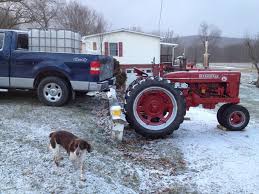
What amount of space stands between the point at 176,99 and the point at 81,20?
51.5 metres

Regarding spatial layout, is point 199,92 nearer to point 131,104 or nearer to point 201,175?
point 131,104

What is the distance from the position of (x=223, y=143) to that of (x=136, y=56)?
28.1 m

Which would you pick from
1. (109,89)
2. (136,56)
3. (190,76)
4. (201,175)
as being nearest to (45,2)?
(136,56)

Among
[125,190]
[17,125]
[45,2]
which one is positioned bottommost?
[125,190]

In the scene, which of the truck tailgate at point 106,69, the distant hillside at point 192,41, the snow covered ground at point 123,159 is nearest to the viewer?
the snow covered ground at point 123,159

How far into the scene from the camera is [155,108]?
8344 millimetres

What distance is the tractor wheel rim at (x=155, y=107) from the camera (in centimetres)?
821

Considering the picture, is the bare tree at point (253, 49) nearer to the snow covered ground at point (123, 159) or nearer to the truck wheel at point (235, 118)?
the truck wheel at point (235, 118)

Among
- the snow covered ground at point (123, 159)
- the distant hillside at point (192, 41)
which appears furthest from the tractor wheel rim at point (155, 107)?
the distant hillside at point (192, 41)

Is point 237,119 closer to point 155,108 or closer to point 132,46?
point 155,108

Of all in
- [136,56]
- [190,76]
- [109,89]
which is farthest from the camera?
[136,56]

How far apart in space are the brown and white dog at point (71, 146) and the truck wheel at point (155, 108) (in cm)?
259

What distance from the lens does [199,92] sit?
894 centimetres

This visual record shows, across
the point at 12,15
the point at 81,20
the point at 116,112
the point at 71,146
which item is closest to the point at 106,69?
the point at 116,112
